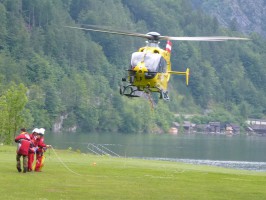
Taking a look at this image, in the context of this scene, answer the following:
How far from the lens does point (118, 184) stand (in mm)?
37875

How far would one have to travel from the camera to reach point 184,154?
12681 cm

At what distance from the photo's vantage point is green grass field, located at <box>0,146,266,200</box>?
3384 cm

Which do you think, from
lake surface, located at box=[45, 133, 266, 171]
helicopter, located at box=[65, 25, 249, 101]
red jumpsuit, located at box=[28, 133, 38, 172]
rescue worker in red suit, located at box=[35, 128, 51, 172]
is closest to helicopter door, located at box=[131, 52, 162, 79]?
helicopter, located at box=[65, 25, 249, 101]

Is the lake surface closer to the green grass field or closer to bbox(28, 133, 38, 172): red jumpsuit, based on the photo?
the green grass field

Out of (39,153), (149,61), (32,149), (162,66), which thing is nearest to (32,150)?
(32,149)

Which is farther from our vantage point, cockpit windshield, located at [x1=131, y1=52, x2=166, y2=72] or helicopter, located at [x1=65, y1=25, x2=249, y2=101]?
cockpit windshield, located at [x1=131, y1=52, x2=166, y2=72]

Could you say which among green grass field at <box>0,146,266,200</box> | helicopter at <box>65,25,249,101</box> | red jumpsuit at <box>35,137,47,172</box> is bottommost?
green grass field at <box>0,146,266,200</box>

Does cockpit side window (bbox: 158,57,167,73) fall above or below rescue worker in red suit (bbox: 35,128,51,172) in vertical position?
above

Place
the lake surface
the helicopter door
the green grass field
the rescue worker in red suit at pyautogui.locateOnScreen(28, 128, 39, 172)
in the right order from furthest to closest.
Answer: the lake surface < the helicopter door < the rescue worker in red suit at pyautogui.locateOnScreen(28, 128, 39, 172) < the green grass field

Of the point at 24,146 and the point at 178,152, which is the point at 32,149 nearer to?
the point at 24,146

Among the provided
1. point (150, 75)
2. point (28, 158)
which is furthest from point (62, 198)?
point (150, 75)

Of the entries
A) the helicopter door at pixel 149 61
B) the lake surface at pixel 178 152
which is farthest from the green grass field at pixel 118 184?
the lake surface at pixel 178 152

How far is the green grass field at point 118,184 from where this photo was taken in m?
33.8

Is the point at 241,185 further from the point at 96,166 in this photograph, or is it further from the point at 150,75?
the point at 150,75
